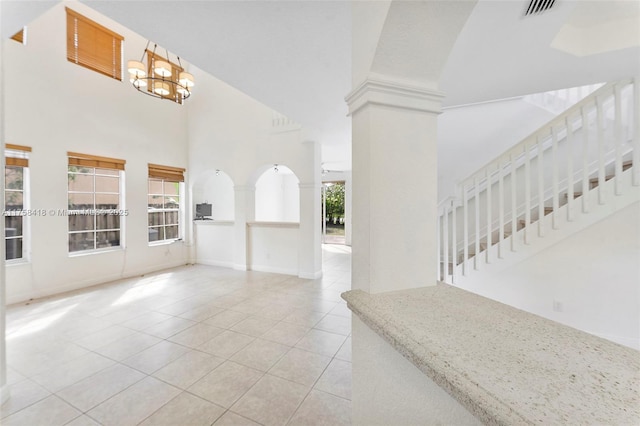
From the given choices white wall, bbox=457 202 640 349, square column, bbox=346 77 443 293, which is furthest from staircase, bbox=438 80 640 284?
square column, bbox=346 77 443 293

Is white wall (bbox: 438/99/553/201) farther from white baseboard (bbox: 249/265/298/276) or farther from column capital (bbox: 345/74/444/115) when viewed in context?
white baseboard (bbox: 249/265/298/276)

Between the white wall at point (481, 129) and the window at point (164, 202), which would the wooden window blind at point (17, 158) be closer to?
the window at point (164, 202)

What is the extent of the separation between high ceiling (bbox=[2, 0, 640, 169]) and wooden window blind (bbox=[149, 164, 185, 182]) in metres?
3.71

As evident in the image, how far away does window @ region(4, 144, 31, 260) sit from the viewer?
3.56 metres

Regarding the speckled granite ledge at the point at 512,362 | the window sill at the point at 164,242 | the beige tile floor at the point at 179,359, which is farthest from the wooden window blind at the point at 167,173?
the speckled granite ledge at the point at 512,362

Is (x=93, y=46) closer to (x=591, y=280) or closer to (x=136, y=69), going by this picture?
(x=136, y=69)

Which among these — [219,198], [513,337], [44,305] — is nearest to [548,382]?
[513,337]

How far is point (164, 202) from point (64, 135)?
1.99m

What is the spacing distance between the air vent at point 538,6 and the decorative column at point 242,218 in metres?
4.72

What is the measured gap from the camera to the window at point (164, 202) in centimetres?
534

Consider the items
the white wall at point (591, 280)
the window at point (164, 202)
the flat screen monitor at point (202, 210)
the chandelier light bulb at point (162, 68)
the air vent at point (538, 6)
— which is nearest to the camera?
the air vent at point (538, 6)

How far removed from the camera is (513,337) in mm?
773

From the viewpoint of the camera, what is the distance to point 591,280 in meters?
2.62

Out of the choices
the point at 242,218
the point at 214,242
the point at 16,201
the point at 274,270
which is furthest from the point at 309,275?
the point at 16,201
